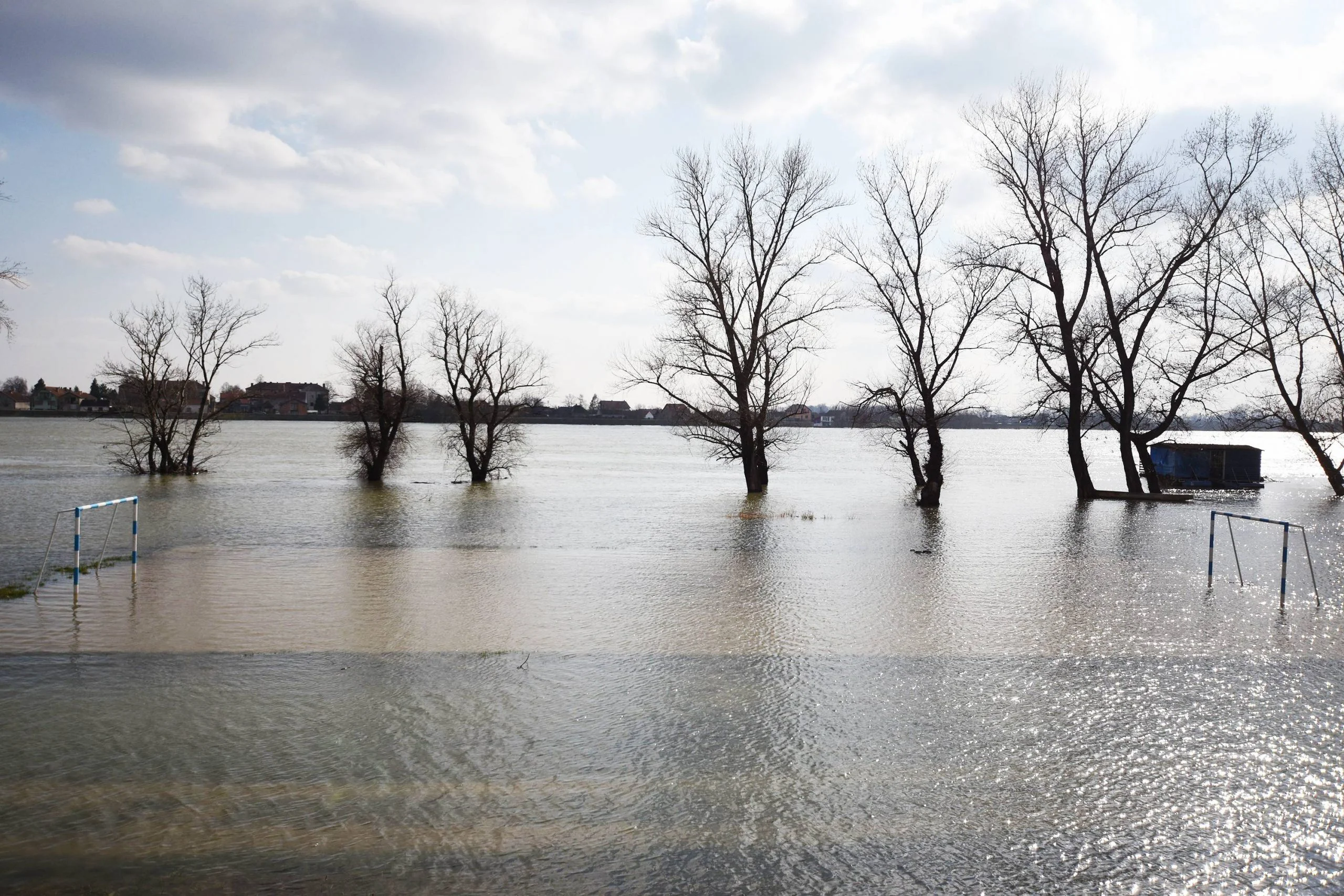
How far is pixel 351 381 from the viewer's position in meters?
48.9

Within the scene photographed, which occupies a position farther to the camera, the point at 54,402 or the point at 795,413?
the point at 54,402

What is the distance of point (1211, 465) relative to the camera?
42.5 meters

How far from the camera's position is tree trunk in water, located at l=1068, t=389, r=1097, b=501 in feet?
116

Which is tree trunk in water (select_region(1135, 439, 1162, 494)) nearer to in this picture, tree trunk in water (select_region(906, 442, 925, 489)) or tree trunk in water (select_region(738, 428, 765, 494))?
tree trunk in water (select_region(906, 442, 925, 489))

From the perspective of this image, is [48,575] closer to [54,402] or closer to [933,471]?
[933,471]

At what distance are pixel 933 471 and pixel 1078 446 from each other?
24.0 feet

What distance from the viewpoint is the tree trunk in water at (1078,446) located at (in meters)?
35.3

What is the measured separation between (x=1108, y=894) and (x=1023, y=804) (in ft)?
3.44

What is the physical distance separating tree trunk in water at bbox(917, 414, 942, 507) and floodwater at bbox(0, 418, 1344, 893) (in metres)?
14.9

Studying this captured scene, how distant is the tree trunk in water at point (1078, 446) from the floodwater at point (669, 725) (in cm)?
1836

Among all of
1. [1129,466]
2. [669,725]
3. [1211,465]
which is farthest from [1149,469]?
[669,725]

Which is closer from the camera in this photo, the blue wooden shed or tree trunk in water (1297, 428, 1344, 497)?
tree trunk in water (1297, 428, 1344, 497)

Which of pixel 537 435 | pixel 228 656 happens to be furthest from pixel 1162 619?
pixel 537 435

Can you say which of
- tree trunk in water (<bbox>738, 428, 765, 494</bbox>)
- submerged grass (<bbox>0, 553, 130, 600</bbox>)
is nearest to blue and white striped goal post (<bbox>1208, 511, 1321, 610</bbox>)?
submerged grass (<bbox>0, 553, 130, 600</bbox>)
